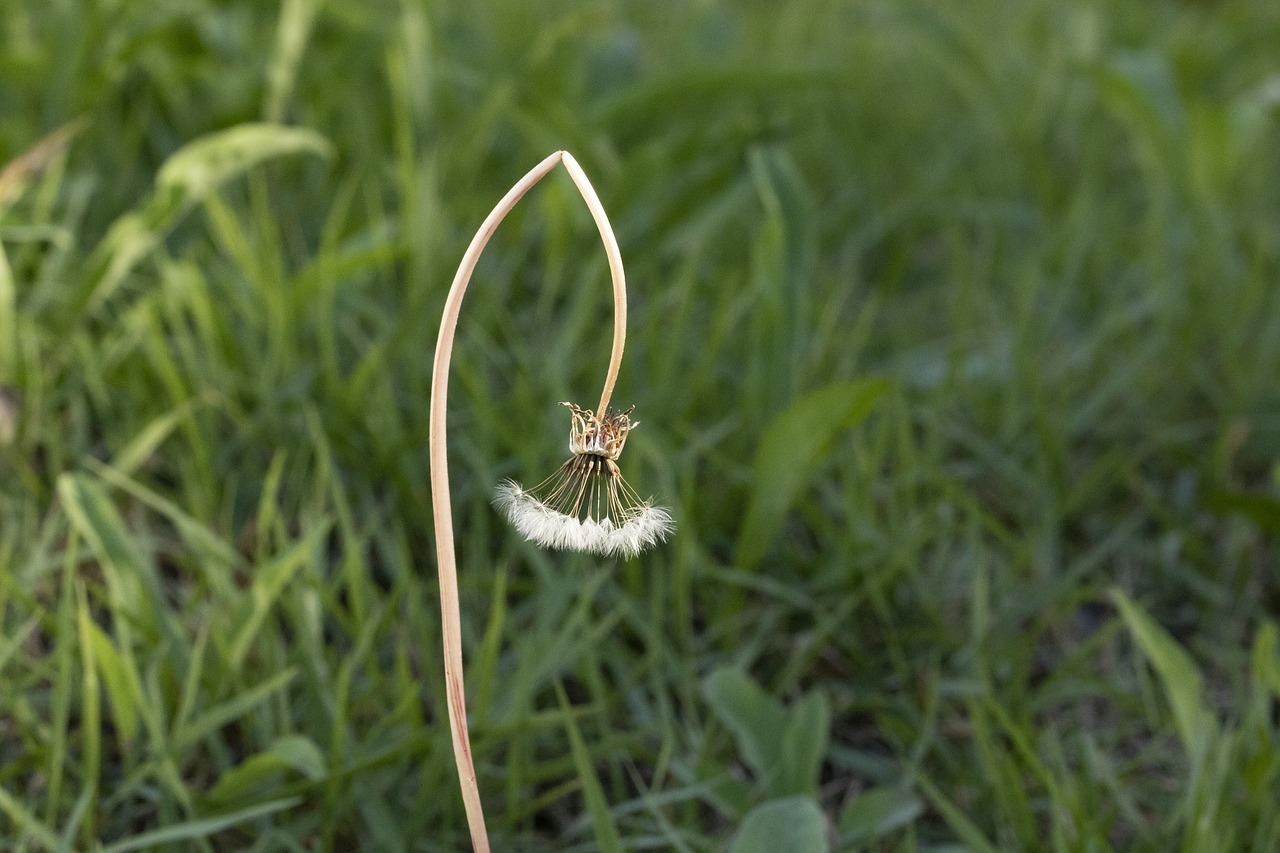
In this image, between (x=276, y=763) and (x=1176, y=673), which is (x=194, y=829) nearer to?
(x=276, y=763)

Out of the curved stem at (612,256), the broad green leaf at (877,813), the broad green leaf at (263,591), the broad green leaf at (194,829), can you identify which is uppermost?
the curved stem at (612,256)

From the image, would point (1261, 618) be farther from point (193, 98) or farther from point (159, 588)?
point (193, 98)

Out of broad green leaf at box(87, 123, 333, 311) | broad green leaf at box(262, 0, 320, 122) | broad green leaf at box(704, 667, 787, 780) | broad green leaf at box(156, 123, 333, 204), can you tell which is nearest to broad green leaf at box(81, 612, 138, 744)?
broad green leaf at box(704, 667, 787, 780)

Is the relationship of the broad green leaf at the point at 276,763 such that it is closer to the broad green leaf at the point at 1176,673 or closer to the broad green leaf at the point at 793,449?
the broad green leaf at the point at 793,449

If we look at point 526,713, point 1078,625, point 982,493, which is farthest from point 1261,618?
point 526,713

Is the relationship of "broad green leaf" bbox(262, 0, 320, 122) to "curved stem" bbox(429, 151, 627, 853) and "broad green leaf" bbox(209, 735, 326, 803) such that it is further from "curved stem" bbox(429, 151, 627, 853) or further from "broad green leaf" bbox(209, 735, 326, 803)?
"curved stem" bbox(429, 151, 627, 853)

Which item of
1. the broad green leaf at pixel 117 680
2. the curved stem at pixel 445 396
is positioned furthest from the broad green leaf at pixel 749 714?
the broad green leaf at pixel 117 680
